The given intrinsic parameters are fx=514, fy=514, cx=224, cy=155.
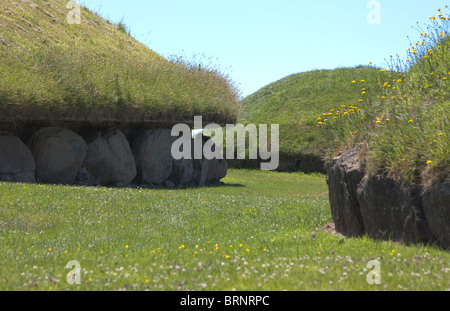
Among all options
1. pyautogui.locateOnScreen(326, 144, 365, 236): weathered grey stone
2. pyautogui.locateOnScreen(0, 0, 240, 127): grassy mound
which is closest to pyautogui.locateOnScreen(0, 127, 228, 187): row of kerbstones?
pyautogui.locateOnScreen(0, 0, 240, 127): grassy mound

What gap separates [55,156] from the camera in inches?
743

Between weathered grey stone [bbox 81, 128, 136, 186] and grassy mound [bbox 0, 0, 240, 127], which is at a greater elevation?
grassy mound [bbox 0, 0, 240, 127]

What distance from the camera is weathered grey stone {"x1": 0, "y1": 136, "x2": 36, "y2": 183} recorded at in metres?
17.9

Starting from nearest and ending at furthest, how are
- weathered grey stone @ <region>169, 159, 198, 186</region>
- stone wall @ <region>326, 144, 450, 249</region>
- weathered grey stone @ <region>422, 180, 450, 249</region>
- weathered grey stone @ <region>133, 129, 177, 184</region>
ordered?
weathered grey stone @ <region>422, 180, 450, 249</region> < stone wall @ <region>326, 144, 450, 249</region> < weathered grey stone @ <region>133, 129, 177, 184</region> < weathered grey stone @ <region>169, 159, 198, 186</region>

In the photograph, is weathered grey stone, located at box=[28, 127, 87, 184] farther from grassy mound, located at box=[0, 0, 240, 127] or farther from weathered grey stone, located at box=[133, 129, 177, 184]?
weathered grey stone, located at box=[133, 129, 177, 184]

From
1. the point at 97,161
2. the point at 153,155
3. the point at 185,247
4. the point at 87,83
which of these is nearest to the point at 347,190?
the point at 185,247

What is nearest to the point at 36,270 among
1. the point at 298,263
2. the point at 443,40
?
the point at 298,263

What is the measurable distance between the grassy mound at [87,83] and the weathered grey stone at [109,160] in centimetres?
80

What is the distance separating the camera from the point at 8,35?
23641mm

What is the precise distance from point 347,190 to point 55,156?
12.3m

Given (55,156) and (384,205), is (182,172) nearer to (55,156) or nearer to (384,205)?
(55,156)

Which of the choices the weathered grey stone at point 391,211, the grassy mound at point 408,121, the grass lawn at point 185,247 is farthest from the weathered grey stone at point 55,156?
the weathered grey stone at point 391,211

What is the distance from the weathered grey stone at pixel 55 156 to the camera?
1883 cm

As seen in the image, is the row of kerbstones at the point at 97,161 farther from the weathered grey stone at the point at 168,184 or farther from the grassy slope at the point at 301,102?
the grassy slope at the point at 301,102
